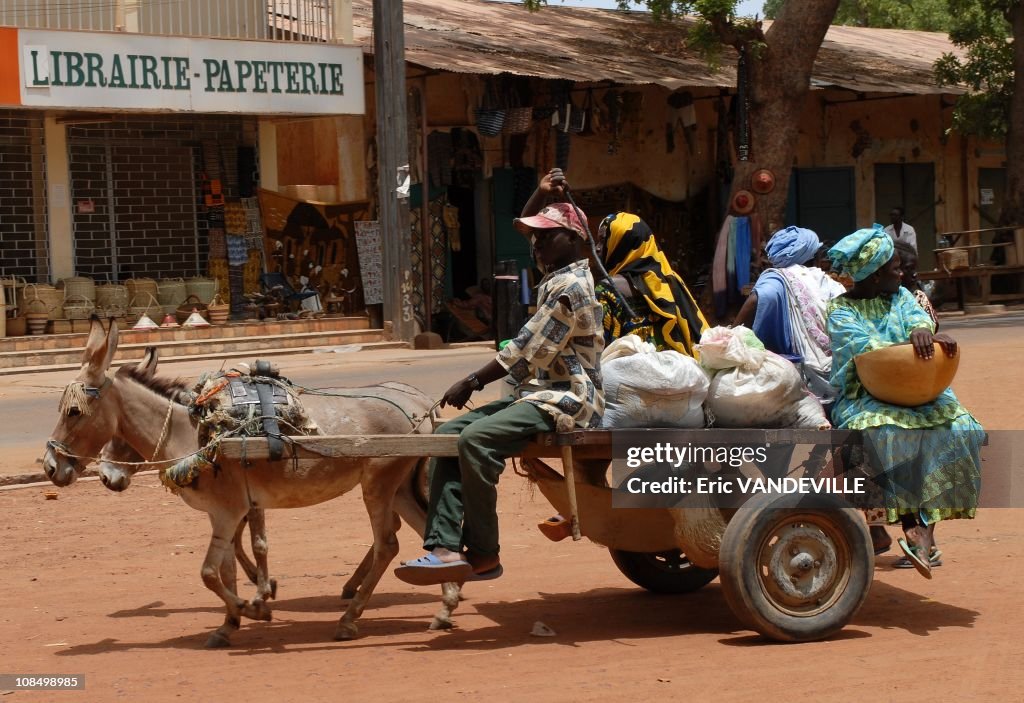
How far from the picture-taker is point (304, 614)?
7.29 m

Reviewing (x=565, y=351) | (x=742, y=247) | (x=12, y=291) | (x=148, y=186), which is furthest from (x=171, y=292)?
(x=565, y=351)

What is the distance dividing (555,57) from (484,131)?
201 cm

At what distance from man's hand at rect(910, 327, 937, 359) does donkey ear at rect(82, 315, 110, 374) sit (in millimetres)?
3662

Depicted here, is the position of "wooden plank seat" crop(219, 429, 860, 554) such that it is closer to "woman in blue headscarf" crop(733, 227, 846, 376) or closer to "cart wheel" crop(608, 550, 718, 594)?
"cart wheel" crop(608, 550, 718, 594)

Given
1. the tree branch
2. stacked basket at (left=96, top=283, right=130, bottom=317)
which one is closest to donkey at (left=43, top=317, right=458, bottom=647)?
stacked basket at (left=96, top=283, right=130, bottom=317)

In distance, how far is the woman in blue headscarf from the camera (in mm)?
7309

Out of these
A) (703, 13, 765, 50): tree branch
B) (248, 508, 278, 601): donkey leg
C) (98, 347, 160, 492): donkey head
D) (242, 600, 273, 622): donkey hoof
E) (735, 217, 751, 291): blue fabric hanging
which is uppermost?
(703, 13, 765, 50): tree branch

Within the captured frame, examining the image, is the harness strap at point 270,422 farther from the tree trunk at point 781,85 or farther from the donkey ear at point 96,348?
the tree trunk at point 781,85

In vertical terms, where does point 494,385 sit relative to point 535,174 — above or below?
below

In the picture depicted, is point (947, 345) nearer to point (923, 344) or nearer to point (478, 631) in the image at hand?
point (923, 344)

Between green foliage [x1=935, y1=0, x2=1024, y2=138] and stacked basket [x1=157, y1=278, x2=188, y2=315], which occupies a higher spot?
green foliage [x1=935, y1=0, x2=1024, y2=138]

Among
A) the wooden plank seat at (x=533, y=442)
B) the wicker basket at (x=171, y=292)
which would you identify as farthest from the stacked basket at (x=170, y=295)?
the wooden plank seat at (x=533, y=442)

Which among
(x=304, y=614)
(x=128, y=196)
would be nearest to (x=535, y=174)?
(x=128, y=196)

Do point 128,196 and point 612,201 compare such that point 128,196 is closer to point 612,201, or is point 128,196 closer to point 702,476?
point 612,201
